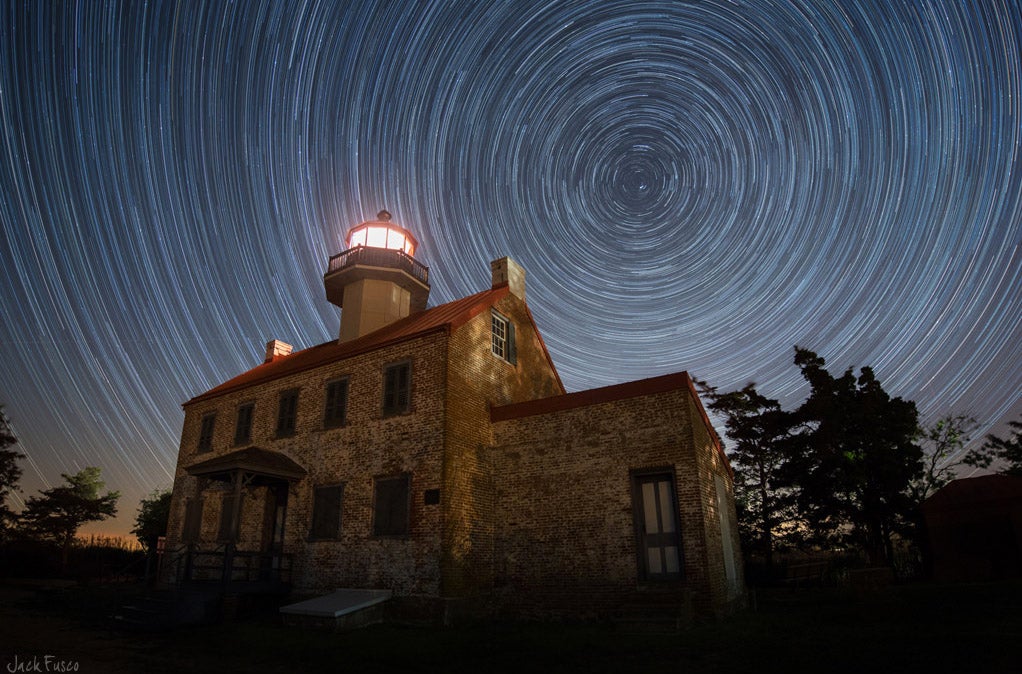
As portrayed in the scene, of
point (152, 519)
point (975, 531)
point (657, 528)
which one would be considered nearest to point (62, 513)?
point (152, 519)

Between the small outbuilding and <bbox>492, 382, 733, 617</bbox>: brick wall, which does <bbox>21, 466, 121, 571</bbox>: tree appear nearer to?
<bbox>492, 382, 733, 617</bbox>: brick wall

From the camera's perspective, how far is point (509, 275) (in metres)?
21.3

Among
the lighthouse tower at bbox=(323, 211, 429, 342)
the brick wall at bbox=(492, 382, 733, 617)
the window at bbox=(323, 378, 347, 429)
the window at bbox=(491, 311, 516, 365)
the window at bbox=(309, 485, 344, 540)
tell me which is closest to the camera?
the brick wall at bbox=(492, 382, 733, 617)

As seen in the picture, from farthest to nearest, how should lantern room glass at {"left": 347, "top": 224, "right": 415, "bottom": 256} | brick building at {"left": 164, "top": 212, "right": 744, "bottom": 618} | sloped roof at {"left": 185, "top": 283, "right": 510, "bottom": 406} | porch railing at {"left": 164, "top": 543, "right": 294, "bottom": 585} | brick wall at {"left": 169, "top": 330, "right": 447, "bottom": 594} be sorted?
lantern room glass at {"left": 347, "top": 224, "right": 415, "bottom": 256} → sloped roof at {"left": 185, "top": 283, "right": 510, "bottom": 406} → porch railing at {"left": 164, "top": 543, "right": 294, "bottom": 585} → brick wall at {"left": 169, "top": 330, "right": 447, "bottom": 594} → brick building at {"left": 164, "top": 212, "right": 744, "bottom": 618}

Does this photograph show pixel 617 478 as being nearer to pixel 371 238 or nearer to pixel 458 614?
pixel 458 614

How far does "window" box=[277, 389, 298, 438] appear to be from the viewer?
19.2 metres

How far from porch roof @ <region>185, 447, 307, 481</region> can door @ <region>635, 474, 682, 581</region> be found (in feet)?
35.2

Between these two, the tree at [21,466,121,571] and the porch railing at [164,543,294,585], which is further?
the tree at [21,466,121,571]

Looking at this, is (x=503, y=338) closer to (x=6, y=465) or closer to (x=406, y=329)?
(x=406, y=329)

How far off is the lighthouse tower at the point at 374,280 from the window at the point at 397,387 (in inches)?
262

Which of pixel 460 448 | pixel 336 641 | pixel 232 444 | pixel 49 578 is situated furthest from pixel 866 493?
pixel 49 578

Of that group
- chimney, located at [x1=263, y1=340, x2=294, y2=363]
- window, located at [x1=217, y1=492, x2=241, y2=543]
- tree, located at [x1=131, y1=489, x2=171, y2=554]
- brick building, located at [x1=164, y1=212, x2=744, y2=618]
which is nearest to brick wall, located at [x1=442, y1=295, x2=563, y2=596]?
brick building, located at [x1=164, y1=212, x2=744, y2=618]

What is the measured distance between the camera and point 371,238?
84.5ft

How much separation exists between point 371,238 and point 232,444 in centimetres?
1075
